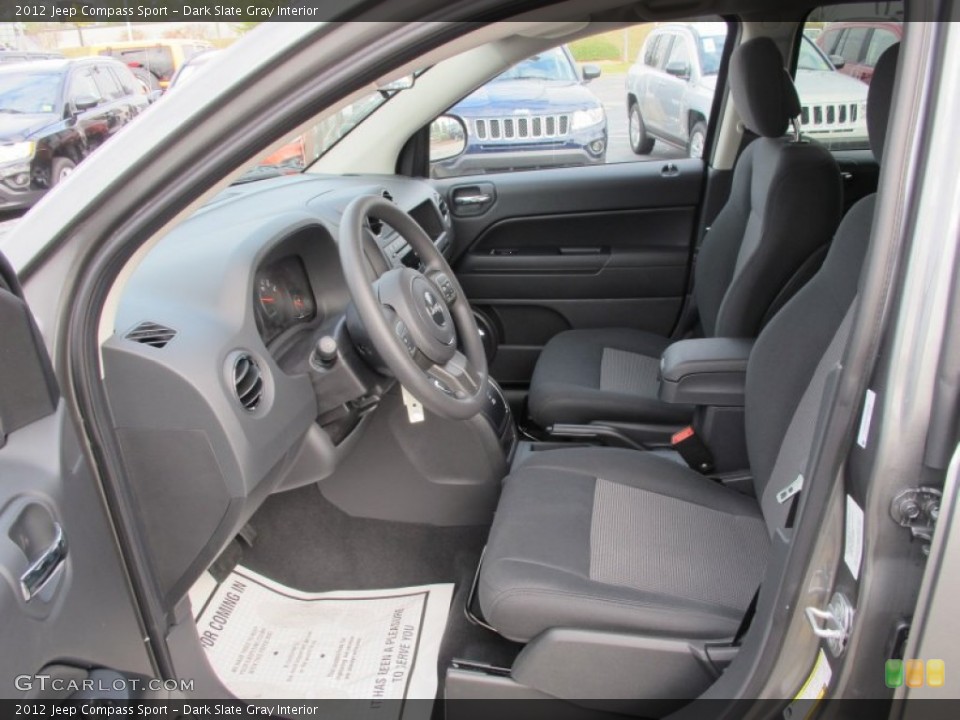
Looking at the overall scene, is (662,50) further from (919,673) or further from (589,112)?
(919,673)

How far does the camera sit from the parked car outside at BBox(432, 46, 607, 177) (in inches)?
112

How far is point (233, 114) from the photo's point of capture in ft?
3.22

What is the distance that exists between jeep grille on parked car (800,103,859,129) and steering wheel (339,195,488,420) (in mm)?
1620

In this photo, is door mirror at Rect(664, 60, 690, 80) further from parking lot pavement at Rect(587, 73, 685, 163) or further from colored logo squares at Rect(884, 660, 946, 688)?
colored logo squares at Rect(884, 660, 946, 688)

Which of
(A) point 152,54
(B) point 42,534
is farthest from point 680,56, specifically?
(B) point 42,534

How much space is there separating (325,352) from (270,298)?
0.57 ft

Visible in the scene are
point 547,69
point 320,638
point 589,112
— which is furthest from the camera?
point 589,112

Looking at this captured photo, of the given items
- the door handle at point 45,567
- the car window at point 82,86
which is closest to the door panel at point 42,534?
the door handle at point 45,567

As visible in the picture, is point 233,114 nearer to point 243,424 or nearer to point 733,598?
point 243,424

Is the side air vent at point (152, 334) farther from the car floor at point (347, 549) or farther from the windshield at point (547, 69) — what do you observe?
the windshield at point (547, 69)

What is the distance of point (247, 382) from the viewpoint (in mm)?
1351

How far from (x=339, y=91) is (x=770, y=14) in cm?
202

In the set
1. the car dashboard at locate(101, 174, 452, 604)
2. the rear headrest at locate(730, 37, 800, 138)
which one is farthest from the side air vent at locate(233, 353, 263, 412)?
the rear headrest at locate(730, 37, 800, 138)

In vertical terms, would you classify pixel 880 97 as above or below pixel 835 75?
above
